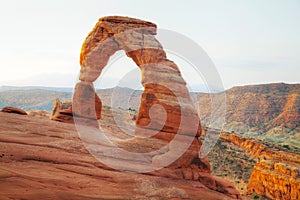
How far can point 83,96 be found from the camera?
19344mm

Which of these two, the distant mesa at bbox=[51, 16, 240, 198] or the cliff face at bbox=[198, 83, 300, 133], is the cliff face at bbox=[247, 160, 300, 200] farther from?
the cliff face at bbox=[198, 83, 300, 133]

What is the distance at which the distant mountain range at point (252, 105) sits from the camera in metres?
65.2

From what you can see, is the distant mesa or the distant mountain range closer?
the distant mesa

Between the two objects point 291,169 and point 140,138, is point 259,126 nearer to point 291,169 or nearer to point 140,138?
point 291,169

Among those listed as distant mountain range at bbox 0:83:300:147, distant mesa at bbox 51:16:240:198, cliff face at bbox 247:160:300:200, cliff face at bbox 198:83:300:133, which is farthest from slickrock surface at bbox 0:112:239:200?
cliff face at bbox 198:83:300:133

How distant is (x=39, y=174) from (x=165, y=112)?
762 centimetres

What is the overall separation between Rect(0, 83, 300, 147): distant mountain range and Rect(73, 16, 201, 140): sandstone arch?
35352 millimetres

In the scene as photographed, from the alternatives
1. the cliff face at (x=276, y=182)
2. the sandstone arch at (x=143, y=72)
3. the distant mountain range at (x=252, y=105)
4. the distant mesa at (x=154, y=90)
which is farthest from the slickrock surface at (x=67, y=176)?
the distant mountain range at (x=252, y=105)

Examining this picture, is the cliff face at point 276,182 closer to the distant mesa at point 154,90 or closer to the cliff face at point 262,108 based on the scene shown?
the distant mesa at point 154,90

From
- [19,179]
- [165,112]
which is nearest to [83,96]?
[165,112]

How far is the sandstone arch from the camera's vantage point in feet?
47.6

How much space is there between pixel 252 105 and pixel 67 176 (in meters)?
79.6

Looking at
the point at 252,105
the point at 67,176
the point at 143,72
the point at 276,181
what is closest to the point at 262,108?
the point at 252,105

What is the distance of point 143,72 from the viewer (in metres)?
15.7
